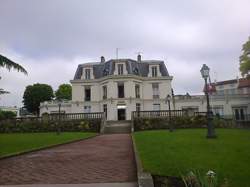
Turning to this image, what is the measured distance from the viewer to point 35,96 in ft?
192

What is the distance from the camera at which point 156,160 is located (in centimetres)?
686

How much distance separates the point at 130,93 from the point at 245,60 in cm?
1511

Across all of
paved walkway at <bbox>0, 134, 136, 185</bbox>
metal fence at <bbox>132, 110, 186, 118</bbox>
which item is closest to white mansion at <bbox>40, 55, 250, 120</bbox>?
metal fence at <bbox>132, 110, 186, 118</bbox>

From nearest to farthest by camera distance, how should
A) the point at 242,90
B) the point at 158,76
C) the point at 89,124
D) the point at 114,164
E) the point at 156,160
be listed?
the point at 156,160
the point at 114,164
the point at 89,124
the point at 158,76
the point at 242,90

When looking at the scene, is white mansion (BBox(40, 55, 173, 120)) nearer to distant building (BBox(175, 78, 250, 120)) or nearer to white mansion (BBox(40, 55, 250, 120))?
white mansion (BBox(40, 55, 250, 120))

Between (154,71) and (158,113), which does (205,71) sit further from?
(154,71)

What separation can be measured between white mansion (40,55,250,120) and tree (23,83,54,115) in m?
21.0

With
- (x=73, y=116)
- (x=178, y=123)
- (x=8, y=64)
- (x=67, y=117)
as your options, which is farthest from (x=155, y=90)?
(x=8, y=64)

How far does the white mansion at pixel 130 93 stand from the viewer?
36656 millimetres

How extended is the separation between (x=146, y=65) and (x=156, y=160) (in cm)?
3501

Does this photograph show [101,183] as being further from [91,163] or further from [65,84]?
[65,84]

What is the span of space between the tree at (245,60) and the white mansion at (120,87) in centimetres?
1074

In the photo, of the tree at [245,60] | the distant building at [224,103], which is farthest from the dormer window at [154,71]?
the tree at [245,60]

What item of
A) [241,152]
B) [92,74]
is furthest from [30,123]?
[241,152]
